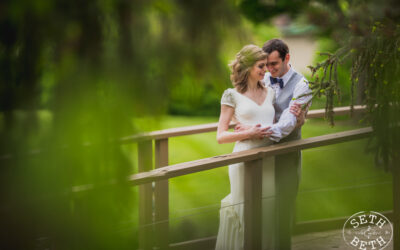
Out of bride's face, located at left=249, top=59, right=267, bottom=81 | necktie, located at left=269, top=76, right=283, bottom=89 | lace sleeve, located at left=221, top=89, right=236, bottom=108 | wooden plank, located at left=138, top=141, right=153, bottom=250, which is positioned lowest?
wooden plank, located at left=138, top=141, right=153, bottom=250

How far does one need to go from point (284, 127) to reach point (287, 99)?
1.23 feet

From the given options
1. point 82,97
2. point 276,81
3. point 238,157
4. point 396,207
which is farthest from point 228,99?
point 82,97

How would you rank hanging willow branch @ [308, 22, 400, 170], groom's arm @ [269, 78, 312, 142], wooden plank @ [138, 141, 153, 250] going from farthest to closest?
groom's arm @ [269, 78, 312, 142] < hanging willow branch @ [308, 22, 400, 170] < wooden plank @ [138, 141, 153, 250]

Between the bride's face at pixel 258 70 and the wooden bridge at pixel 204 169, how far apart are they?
20.7 inches

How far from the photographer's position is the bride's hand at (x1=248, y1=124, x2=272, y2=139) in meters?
3.17

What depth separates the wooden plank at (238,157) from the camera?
2354 millimetres

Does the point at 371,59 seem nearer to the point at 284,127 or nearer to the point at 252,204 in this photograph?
the point at 284,127

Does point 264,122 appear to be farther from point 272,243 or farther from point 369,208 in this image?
point 369,208

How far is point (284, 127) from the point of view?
10.3 ft

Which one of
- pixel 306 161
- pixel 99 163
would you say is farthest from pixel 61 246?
pixel 306 161

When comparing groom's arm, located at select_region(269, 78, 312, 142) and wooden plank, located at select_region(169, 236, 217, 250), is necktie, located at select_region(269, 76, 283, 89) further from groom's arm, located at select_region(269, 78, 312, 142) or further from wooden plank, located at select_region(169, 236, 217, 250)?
wooden plank, located at select_region(169, 236, 217, 250)

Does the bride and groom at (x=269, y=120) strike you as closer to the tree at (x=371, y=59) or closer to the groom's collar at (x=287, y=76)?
the groom's collar at (x=287, y=76)

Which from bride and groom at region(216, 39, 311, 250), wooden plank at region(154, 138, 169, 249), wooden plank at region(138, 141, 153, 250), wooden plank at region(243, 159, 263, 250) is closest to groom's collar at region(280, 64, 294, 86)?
bride and groom at region(216, 39, 311, 250)

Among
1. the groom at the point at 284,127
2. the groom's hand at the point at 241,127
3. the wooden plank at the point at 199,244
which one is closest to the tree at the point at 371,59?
the groom at the point at 284,127
